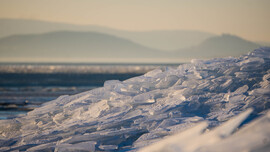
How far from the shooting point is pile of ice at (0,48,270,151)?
21.6 ft

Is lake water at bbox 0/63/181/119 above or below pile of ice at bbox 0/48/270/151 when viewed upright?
below

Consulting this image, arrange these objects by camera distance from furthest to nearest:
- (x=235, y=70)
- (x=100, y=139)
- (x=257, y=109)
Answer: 1. (x=235, y=70)
2. (x=257, y=109)
3. (x=100, y=139)

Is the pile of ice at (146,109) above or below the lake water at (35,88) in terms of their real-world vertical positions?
above

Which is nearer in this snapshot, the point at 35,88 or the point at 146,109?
the point at 146,109

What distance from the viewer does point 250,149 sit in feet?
8.95

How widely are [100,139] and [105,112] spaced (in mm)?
1103

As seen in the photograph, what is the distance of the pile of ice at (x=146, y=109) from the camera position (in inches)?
260

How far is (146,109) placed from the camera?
293 inches

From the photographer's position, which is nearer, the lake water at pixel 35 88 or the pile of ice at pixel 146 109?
the pile of ice at pixel 146 109

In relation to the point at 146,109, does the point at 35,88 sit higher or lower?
lower

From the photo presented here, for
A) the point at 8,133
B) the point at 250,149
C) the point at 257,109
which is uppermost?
the point at 250,149

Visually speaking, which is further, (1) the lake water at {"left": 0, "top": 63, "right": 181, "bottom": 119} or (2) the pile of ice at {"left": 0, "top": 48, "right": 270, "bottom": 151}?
(1) the lake water at {"left": 0, "top": 63, "right": 181, "bottom": 119}

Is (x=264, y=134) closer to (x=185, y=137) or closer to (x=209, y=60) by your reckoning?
(x=185, y=137)

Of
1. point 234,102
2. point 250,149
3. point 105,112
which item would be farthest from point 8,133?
point 250,149
